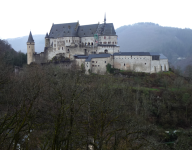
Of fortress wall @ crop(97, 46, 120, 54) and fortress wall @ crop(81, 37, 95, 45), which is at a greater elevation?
fortress wall @ crop(81, 37, 95, 45)

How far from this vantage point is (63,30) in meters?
48.4

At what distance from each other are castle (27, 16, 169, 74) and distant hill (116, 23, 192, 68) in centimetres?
7473

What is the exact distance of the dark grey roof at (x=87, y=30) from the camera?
47406mm

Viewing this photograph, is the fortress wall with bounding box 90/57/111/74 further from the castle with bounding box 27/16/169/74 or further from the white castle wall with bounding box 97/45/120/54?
the white castle wall with bounding box 97/45/120/54

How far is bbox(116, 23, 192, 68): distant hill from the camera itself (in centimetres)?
12281

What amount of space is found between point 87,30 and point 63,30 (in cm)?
536

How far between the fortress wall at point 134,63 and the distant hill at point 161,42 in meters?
77.6

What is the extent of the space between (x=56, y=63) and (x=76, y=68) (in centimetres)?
473

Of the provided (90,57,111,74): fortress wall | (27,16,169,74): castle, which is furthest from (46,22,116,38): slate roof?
(90,57,111,74): fortress wall

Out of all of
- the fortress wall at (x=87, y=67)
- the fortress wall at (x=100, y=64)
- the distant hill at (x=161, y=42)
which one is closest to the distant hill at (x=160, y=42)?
the distant hill at (x=161, y=42)

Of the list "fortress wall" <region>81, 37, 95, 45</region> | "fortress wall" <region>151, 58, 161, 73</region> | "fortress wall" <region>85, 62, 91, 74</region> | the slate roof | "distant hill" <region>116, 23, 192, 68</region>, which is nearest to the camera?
"fortress wall" <region>151, 58, 161, 73</region>

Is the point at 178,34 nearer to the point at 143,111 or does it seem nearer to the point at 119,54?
the point at 119,54

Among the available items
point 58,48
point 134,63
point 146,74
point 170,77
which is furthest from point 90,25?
point 170,77

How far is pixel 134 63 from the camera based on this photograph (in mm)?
39875
